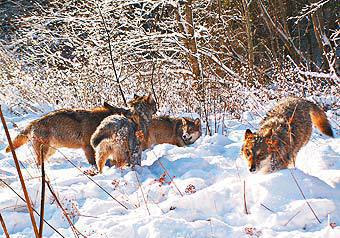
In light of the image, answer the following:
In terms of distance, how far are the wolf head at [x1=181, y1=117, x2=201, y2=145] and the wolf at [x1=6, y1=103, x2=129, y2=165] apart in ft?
6.83

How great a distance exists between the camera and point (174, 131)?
880 centimetres

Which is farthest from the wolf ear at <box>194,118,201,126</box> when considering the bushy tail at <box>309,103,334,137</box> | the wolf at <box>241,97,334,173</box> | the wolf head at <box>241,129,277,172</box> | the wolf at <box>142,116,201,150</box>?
the wolf head at <box>241,129,277,172</box>

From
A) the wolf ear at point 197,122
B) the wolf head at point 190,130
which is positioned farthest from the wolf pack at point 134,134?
the wolf ear at point 197,122

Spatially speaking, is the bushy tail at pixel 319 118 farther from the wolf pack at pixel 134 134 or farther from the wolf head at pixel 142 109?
the wolf head at pixel 142 109

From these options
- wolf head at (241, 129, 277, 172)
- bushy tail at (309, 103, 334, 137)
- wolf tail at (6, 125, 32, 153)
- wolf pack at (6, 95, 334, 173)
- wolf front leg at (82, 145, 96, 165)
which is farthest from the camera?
wolf front leg at (82, 145, 96, 165)

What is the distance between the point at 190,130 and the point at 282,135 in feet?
11.5

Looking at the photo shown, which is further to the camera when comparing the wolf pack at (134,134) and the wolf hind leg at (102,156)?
the wolf hind leg at (102,156)

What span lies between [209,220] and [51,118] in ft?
13.7

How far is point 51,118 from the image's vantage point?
6754mm

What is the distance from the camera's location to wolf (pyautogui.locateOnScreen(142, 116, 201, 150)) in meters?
8.46

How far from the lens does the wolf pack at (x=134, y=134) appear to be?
4.83 m

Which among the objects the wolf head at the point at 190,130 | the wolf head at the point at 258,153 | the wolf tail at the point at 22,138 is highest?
the wolf tail at the point at 22,138

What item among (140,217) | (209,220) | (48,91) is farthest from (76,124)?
(48,91)

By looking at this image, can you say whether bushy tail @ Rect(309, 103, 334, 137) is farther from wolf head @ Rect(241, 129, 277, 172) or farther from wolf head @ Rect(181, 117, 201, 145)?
wolf head @ Rect(181, 117, 201, 145)
